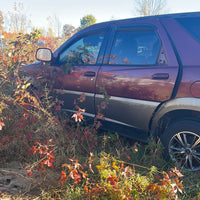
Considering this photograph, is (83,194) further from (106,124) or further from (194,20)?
(194,20)

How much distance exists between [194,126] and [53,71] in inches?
94.0

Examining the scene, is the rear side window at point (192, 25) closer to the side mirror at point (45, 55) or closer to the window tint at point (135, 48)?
the window tint at point (135, 48)

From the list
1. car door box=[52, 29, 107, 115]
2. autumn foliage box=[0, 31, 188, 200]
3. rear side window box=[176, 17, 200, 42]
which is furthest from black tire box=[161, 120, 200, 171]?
car door box=[52, 29, 107, 115]

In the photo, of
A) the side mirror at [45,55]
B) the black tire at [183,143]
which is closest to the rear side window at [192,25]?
the black tire at [183,143]

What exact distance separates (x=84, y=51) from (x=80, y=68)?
28 centimetres

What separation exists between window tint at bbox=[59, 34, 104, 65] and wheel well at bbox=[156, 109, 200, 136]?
1.35m

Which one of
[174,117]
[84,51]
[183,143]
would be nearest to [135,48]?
[84,51]

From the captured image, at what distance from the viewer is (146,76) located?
2570 mm

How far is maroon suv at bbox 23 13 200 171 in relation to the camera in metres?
2.33

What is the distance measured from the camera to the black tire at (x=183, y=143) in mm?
2295

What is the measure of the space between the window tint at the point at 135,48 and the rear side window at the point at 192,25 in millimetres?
339

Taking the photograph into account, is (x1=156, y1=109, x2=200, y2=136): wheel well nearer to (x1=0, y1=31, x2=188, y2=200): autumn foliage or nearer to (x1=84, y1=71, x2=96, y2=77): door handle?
(x1=0, y1=31, x2=188, y2=200): autumn foliage

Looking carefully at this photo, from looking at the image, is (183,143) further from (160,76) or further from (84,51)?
(84,51)

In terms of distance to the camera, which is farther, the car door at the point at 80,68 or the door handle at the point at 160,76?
the car door at the point at 80,68
